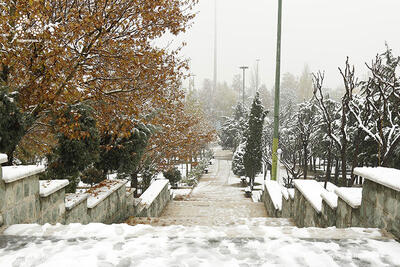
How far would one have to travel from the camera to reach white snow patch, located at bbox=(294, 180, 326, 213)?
5100 mm

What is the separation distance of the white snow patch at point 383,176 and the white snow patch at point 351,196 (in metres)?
0.39

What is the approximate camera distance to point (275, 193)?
936cm

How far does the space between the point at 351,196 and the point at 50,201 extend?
13.7 feet

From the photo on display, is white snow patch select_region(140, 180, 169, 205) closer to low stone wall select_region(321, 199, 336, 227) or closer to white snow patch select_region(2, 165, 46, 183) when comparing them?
white snow patch select_region(2, 165, 46, 183)

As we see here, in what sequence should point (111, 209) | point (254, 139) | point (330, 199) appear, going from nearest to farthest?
point (330, 199) → point (111, 209) → point (254, 139)

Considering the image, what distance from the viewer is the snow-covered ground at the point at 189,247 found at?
255cm

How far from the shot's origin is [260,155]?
21156 mm

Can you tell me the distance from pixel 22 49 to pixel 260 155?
17166 millimetres

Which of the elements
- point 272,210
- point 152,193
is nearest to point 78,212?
point 152,193

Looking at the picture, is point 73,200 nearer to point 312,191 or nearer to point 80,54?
point 80,54

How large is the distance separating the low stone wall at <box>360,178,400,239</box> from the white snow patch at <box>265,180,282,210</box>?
4637 millimetres

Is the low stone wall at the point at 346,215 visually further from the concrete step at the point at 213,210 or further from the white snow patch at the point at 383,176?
the concrete step at the point at 213,210

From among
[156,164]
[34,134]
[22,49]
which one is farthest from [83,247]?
[156,164]

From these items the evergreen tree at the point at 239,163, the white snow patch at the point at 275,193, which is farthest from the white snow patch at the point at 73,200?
the evergreen tree at the point at 239,163
